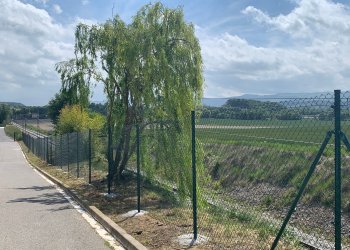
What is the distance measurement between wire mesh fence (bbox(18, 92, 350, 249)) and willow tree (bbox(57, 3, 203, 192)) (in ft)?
0.94

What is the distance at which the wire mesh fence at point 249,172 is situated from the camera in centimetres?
577

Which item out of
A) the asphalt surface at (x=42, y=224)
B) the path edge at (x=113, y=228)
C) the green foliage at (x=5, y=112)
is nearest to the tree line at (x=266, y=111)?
the path edge at (x=113, y=228)

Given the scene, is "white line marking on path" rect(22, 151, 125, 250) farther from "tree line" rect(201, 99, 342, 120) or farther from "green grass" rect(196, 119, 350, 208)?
"tree line" rect(201, 99, 342, 120)

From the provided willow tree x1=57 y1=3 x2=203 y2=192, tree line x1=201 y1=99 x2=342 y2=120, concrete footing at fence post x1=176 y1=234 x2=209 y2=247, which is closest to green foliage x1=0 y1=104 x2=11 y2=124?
willow tree x1=57 y1=3 x2=203 y2=192

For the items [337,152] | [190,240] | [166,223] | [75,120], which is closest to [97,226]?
[166,223]

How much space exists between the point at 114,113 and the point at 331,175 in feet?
26.4

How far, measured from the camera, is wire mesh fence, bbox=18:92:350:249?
5770mm

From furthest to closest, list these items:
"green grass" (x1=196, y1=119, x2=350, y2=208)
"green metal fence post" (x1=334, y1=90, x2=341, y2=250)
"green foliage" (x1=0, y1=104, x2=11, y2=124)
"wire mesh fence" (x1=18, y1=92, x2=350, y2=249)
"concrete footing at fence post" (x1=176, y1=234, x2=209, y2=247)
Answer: "green foliage" (x1=0, y1=104, x2=11, y2=124), "concrete footing at fence post" (x1=176, y1=234, x2=209, y2=247), "green grass" (x1=196, y1=119, x2=350, y2=208), "wire mesh fence" (x1=18, y1=92, x2=350, y2=249), "green metal fence post" (x1=334, y1=90, x2=341, y2=250)

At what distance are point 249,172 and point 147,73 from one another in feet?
20.8

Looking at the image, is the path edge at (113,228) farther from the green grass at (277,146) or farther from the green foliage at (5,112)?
the green foliage at (5,112)

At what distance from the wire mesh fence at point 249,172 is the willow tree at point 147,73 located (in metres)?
0.29

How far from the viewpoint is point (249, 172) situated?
→ 372 inches

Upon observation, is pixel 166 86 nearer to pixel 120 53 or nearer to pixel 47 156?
pixel 120 53

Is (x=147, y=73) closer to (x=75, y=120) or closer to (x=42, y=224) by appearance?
(x=42, y=224)
